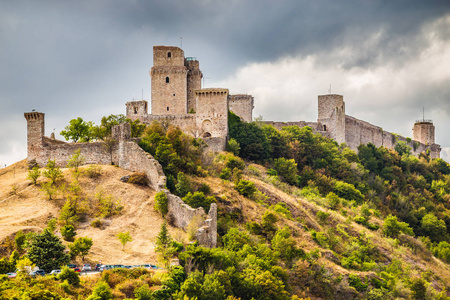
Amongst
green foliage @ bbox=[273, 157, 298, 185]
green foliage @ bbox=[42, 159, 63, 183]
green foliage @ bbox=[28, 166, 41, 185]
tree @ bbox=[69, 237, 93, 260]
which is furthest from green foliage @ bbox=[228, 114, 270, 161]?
tree @ bbox=[69, 237, 93, 260]

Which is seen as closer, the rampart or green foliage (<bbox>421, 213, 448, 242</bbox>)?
the rampart

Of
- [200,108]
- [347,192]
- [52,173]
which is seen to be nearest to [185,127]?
[200,108]

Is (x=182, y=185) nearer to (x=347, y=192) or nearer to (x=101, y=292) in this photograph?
(x=101, y=292)

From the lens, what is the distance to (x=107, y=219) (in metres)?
28.7

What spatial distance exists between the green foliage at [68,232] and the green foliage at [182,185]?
25.6 feet

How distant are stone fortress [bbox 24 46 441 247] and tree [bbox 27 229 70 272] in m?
6.51

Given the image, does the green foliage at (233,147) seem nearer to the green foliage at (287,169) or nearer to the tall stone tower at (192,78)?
the green foliage at (287,169)

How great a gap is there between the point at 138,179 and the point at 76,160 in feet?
15.8

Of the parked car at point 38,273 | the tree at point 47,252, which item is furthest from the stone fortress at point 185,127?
the parked car at point 38,273

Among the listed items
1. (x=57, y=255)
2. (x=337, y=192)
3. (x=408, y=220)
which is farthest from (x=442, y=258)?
(x=57, y=255)

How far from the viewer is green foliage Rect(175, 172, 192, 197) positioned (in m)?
32.0

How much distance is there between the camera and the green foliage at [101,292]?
1912cm

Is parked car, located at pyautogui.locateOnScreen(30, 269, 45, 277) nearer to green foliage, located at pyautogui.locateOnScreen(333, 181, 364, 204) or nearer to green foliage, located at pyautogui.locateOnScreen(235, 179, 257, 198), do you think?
green foliage, located at pyautogui.locateOnScreen(235, 179, 257, 198)

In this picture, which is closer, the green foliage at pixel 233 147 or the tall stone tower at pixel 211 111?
the green foliage at pixel 233 147
